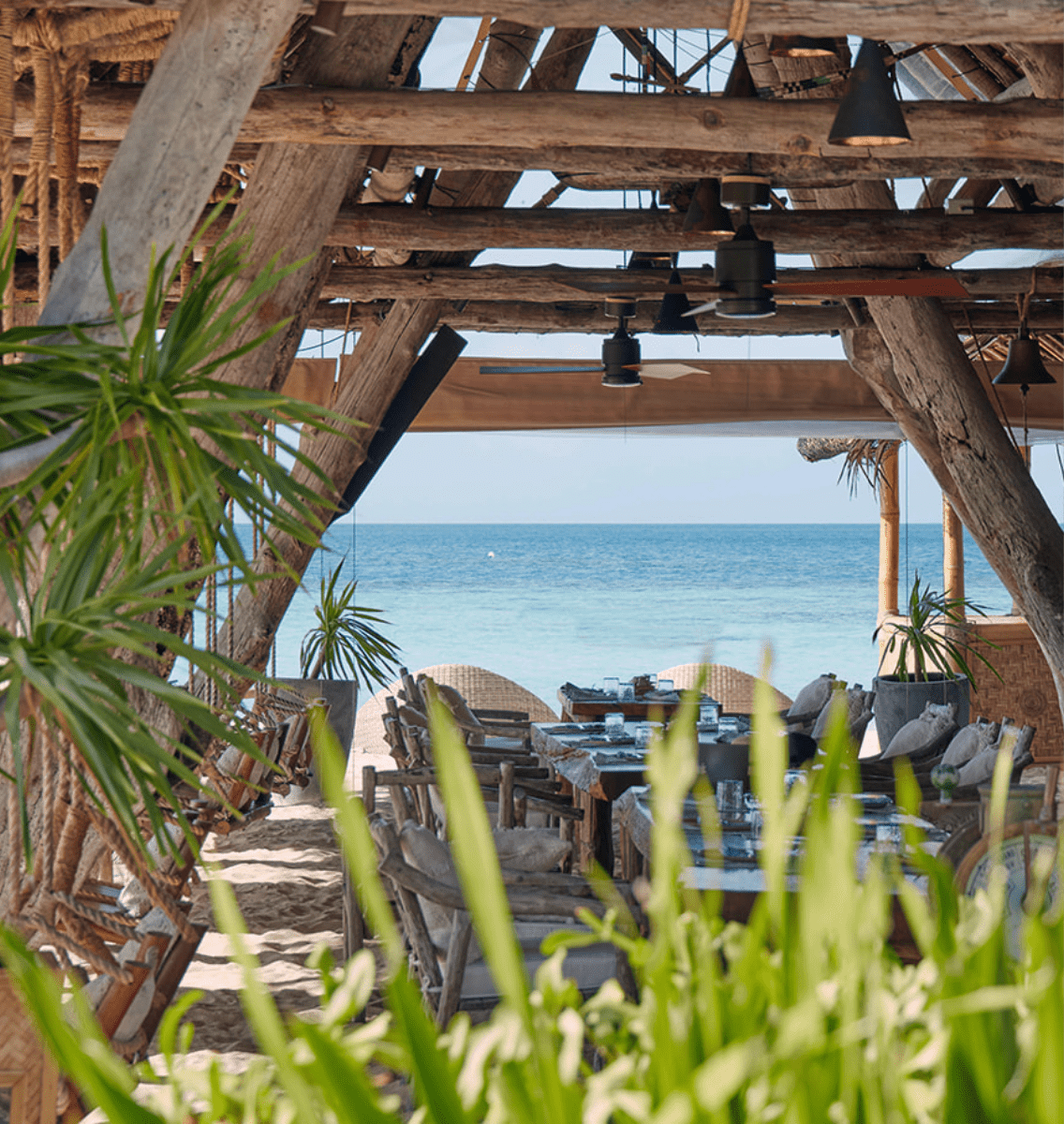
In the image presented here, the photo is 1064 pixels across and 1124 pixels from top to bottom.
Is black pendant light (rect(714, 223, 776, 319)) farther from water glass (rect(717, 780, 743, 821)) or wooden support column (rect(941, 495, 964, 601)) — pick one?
wooden support column (rect(941, 495, 964, 601))

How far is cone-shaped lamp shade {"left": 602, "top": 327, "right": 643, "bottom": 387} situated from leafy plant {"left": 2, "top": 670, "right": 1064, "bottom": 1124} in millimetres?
5609

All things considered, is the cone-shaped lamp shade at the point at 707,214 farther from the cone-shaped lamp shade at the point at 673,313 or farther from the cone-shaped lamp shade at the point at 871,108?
the cone-shaped lamp shade at the point at 871,108

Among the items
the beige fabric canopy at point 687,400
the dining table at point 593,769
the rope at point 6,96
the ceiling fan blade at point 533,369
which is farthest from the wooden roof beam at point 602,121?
the beige fabric canopy at point 687,400

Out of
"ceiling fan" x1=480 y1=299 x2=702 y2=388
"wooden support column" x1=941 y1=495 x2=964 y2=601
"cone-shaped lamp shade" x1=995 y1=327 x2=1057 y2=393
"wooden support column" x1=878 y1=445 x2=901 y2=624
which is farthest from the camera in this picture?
"wooden support column" x1=878 y1=445 x2=901 y2=624

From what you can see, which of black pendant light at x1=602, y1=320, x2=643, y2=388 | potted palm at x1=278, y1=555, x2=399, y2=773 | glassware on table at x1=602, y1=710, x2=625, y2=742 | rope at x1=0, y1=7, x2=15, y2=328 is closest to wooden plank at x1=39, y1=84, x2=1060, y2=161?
rope at x1=0, y1=7, x2=15, y2=328

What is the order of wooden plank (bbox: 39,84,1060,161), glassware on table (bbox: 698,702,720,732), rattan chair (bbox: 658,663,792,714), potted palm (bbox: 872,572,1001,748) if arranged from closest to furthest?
1. wooden plank (bbox: 39,84,1060,161)
2. glassware on table (bbox: 698,702,720,732)
3. potted palm (bbox: 872,572,1001,748)
4. rattan chair (bbox: 658,663,792,714)

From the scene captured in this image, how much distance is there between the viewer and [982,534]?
5418 mm

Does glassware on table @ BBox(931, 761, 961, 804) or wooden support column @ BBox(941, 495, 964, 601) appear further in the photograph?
wooden support column @ BBox(941, 495, 964, 601)

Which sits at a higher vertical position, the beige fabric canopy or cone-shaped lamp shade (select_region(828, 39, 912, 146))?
the beige fabric canopy

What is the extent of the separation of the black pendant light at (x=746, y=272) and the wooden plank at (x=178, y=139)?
8.17 ft

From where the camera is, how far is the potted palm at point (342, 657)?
7.17 metres

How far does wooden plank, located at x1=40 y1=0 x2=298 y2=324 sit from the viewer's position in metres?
1.95

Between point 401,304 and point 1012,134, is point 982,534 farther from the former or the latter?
point 401,304

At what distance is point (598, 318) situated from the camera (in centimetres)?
679
